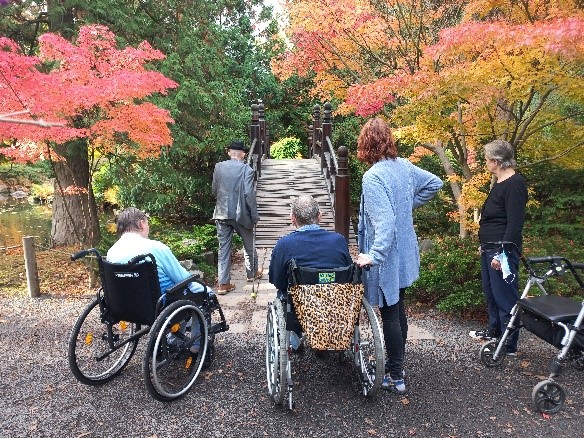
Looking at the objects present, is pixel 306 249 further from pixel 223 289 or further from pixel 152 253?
pixel 223 289

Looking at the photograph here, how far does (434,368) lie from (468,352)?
412mm

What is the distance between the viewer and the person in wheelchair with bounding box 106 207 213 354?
304 centimetres

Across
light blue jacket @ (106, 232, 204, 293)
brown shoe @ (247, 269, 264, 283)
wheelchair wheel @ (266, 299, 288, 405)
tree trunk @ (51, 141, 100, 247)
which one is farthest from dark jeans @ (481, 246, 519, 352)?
tree trunk @ (51, 141, 100, 247)

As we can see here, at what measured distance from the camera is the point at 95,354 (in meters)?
3.64

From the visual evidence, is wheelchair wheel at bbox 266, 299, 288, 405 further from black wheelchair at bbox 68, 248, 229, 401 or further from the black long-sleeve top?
the black long-sleeve top

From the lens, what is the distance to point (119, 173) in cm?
905

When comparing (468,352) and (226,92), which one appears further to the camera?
(226,92)

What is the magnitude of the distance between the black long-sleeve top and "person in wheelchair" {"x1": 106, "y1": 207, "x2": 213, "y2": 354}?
2.22 m

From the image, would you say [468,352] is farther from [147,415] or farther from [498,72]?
[498,72]

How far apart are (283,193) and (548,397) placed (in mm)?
6447

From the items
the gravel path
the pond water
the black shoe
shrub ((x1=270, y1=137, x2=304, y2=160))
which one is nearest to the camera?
the gravel path

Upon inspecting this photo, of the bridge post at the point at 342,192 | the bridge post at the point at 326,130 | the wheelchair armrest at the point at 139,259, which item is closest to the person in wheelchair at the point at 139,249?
the wheelchair armrest at the point at 139,259

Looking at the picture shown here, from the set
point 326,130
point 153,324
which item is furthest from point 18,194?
point 153,324

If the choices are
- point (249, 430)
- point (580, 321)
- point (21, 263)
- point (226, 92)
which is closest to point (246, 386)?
point (249, 430)
